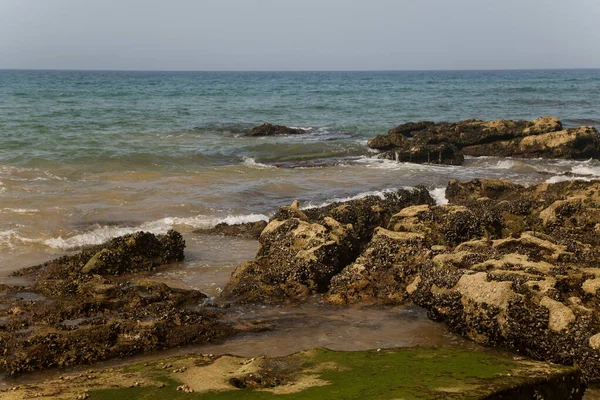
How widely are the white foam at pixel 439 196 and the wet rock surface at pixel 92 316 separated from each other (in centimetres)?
943

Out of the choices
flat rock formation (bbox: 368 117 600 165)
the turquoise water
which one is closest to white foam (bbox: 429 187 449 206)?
flat rock formation (bbox: 368 117 600 165)

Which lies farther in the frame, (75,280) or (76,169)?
(76,169)

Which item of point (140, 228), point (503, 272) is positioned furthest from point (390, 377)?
point (140, 228)

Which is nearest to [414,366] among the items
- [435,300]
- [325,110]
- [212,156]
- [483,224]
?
[435,300]

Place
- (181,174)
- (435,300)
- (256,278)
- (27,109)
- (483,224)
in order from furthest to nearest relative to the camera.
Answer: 1. (27,109)
2. (181,174)
3. (483,224)
4. (256,278)
5. (435,300)

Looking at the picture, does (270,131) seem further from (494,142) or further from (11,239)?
(11,239)

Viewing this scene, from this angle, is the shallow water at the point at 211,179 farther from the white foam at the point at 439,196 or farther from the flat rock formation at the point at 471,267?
the flat rock formation at the point at 471,267

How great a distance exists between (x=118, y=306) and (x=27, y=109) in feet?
151

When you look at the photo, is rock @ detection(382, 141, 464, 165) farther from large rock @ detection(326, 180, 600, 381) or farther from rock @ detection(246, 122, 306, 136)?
large rock @ detection(326, 180, 600, 381)

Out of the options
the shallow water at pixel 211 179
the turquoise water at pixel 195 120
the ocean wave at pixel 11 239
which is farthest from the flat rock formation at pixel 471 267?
the turquoise water at pixel 195 120

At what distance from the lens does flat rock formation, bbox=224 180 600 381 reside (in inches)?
288

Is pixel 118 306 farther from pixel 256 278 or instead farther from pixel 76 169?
pixel 76 169

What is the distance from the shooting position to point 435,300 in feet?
27.7

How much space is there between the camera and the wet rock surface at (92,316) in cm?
739
